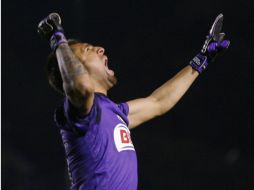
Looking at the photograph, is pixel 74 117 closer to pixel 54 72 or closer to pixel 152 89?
pixel 54 72

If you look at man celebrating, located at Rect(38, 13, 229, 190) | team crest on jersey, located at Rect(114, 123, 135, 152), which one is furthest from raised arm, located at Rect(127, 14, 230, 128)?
team crest on jersey, located at Rect(114, 123, 135, 152)

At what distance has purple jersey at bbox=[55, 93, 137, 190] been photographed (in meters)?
1.70

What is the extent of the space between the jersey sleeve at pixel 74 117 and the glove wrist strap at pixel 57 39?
0.55 ft

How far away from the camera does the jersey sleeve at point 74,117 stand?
5.44ft

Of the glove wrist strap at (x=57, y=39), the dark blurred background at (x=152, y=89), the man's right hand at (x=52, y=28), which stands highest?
the man's right hand at (x=52, y=28)

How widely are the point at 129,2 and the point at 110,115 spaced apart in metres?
1.55

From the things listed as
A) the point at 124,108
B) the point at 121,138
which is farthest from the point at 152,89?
the point at 121,138

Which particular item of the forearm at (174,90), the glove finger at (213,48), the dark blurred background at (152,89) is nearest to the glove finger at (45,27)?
the forearm at (174,90)

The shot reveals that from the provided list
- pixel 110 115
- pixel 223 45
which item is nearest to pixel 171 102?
pixel 223 45

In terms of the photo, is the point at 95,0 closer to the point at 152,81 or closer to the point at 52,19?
the point at 152,81

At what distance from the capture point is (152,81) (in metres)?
3.20

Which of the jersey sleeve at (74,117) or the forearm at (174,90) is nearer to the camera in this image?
the jersey sleeve at (74,117)

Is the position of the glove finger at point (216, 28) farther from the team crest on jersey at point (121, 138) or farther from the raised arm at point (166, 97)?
the team crest on jersey at point (121, 138)

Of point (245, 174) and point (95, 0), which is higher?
point (95, 0)
